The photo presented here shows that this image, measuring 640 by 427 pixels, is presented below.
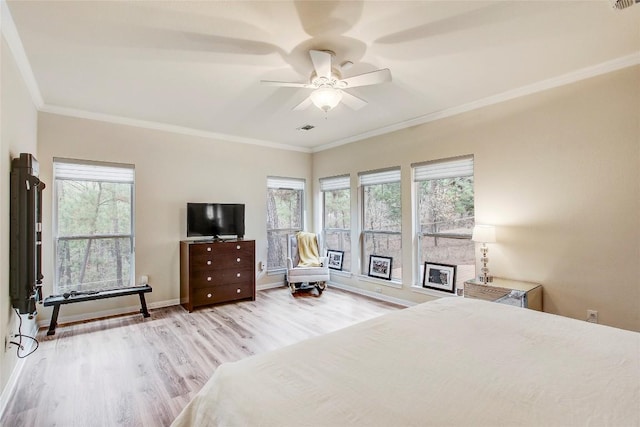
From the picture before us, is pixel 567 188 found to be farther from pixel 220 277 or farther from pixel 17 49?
pixel 17 49

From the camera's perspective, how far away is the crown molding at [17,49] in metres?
2.00

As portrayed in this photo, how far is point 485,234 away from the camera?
130 inches

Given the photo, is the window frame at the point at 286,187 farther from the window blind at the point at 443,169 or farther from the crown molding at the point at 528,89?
the window blind at the point at 443,169

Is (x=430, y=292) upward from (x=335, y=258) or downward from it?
downward

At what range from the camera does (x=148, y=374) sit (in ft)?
8.47

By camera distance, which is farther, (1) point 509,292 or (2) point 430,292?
(2) point 430,292

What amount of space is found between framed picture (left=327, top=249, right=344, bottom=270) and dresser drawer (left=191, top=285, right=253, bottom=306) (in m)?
1.64

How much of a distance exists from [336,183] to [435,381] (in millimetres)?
4656

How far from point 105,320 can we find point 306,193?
3710mm

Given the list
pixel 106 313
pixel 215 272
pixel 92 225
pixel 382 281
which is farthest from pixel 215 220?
pixel 382 281

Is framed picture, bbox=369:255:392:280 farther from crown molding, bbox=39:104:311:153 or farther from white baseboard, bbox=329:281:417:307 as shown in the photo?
crown molding, bbox=39:104:311:153

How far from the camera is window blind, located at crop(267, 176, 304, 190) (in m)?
5.64

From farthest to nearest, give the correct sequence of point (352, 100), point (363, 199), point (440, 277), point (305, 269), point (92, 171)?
point (363, 199) < point (305, 269) < point (440, 277) < point (92, 171) < point (352, 100)

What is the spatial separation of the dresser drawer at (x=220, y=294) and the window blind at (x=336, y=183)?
232 centimetres
